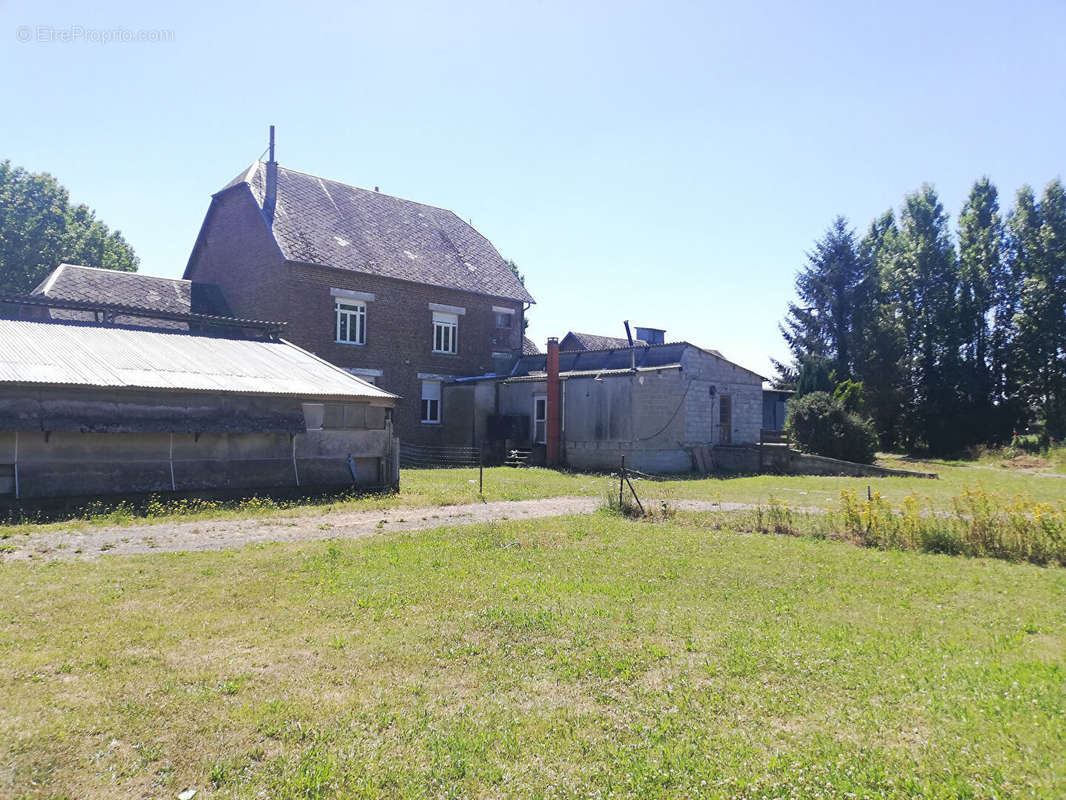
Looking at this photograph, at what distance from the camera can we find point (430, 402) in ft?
104

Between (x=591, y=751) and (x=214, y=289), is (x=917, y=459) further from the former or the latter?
(x=591, y=751)

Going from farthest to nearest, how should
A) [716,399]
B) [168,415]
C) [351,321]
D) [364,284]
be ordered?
[364,284] → [351,321] → [716,399] → [168,415]

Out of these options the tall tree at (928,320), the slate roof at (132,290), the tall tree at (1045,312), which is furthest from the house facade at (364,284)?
the tall tree at (1045,312)

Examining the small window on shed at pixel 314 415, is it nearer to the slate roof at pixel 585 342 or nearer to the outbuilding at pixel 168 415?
the outbuilding at pixel 168 415

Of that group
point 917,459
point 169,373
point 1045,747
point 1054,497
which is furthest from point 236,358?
point 917,459

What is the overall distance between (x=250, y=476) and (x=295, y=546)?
607cm

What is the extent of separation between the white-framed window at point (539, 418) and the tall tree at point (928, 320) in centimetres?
2581

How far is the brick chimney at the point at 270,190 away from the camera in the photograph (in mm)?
28984

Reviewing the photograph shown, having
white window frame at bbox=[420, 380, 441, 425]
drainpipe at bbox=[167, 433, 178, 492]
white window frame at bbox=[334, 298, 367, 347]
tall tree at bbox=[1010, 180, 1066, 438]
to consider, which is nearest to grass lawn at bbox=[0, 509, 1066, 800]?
drainpipe at bbox=[167, 433, 178, 492]

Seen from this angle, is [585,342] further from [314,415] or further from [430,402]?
[314,415]

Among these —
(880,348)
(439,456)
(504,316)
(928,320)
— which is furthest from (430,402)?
(928,320)

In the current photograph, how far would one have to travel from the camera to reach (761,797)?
380 cm

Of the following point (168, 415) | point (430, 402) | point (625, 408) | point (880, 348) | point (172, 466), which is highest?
point (880, 348)

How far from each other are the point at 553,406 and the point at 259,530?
1622 centimetres
